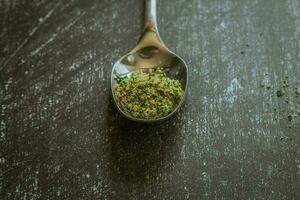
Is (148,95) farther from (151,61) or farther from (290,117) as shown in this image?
(290,117)

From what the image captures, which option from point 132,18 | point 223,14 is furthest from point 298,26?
point 132,18

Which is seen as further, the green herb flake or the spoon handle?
the spoon handle

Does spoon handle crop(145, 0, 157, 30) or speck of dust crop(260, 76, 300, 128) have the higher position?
spoon handle crop(145, 0, 157, 30)

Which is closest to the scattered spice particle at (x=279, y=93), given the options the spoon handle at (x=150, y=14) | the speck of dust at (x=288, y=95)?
the speck of dust at (x=288, y=95)

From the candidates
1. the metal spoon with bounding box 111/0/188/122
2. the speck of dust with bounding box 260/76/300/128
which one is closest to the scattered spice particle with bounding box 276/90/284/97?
the speck of dust with bounding box 260/76/300/128

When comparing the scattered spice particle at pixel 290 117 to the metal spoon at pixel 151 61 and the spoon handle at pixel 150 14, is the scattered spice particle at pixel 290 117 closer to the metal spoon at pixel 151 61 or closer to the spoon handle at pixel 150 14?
the metal spoon at pixel 151 61

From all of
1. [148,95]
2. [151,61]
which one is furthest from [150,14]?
[148,95]

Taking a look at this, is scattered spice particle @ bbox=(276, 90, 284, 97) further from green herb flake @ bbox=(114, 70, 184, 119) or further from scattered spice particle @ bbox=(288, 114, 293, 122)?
green herb flake @ bbox=(114, 70, 184, 119)

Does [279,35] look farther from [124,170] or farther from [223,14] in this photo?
[124,170]
